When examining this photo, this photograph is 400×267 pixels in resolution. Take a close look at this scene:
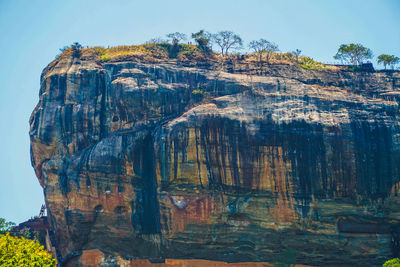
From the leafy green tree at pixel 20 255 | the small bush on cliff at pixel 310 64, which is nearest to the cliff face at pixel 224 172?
the small bush on cliff at pixel 310 64

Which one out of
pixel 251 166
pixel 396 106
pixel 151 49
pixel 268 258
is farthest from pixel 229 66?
pixel 268 258

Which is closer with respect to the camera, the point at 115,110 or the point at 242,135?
the point at 242,135

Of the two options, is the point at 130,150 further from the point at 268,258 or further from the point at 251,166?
the point at 268,258

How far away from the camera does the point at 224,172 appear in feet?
96.7

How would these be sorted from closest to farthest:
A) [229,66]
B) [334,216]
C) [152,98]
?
[334,216], [152,98], [229,66]

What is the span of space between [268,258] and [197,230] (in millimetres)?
5821

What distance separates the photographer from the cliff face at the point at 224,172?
2925 centimetres

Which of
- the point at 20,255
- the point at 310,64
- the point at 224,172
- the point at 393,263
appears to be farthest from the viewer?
the point at 310,64

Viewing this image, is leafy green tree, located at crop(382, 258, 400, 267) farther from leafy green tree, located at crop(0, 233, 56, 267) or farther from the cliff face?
leafy green tree, located at crop(0, 233, 56, 267)

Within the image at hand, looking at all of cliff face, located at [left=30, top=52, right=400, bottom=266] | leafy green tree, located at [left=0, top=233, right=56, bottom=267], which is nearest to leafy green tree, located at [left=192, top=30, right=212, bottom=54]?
cliff face, located at [left=30, top=52, right=400, bottom=266]

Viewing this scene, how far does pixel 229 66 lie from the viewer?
113 ft

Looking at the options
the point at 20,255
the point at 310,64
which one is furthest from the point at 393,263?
the point at 20,255

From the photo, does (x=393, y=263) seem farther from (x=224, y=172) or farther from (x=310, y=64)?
(x=310, y=64)

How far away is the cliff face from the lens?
2925 cm
